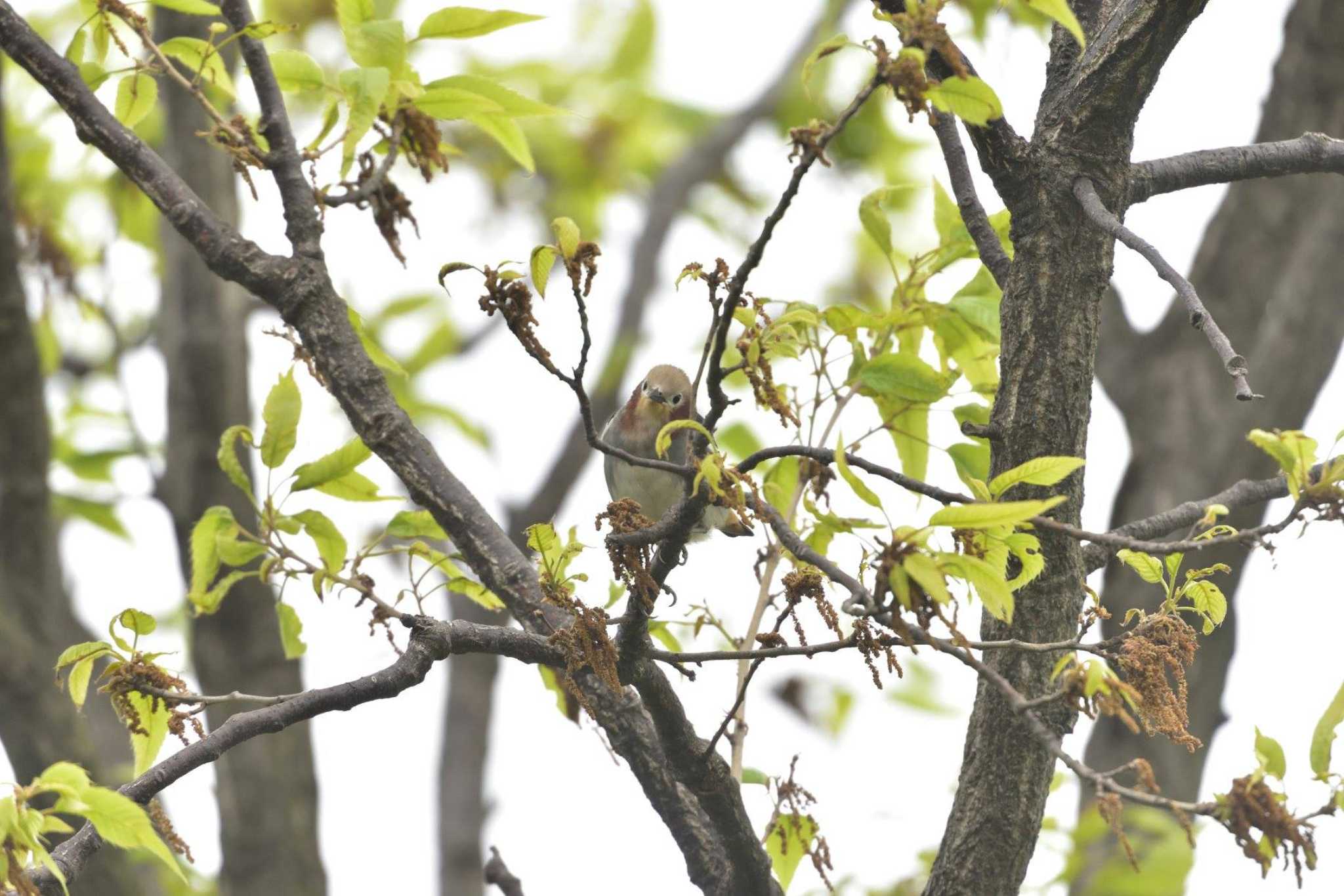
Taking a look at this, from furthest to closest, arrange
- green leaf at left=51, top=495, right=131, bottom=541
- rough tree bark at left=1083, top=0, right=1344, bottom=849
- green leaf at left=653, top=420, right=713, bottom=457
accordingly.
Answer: green leaf at left=51, top=495, right=131, bottom=541
rough tree bark at left=1083, top=0, right=1344, bottom=849
green leaf at left=653, top=420, right=713, bottom=457

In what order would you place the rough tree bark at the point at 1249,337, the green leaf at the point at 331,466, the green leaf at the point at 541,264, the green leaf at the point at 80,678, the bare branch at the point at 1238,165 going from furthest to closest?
the rough tree bark at the point at 1249,337, the green leaf at the point at 331,466, the bare branch at the point at 1238,165, the green leaf at the point at 80,678, the green leaf at the point at 541,264

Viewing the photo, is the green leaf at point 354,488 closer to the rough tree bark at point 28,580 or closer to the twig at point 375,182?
the twig at point 375,182

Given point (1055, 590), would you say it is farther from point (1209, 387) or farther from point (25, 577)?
point (25, 577)

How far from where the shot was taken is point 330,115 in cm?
238

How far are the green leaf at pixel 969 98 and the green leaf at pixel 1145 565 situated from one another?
67cm

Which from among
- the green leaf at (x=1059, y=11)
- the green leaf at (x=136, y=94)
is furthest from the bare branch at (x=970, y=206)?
the green leaf at (x=136, y=94)

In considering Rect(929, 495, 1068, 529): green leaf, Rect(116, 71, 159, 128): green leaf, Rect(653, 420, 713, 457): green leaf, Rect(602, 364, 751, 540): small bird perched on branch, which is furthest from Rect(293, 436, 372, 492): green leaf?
Rect(602, 364, 751, 540): small bird perched on branch

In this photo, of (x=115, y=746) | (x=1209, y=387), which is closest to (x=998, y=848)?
(x=1209, y=387)

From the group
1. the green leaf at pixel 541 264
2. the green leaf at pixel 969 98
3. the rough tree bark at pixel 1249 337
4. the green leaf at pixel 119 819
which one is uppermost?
the rough tree bark at pixel 1249 337

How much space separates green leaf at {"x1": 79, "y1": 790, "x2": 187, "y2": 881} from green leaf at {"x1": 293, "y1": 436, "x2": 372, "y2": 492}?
903 mm

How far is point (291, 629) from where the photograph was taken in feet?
8.65

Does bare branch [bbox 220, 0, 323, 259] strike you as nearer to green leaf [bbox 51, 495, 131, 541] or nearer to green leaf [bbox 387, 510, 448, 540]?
green leaf [bbox 387, 510, 448, 540]

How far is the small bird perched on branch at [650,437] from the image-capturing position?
416 centimetres

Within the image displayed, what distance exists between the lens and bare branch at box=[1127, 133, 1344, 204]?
86.2 inches
